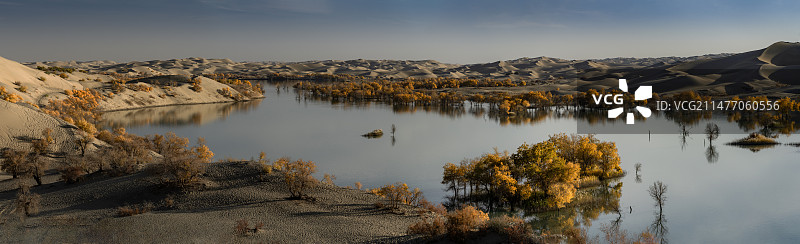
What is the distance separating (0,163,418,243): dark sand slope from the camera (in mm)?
25203

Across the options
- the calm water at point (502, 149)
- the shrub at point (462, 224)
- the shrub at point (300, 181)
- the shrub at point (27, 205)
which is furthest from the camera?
the calm water at point (502, 149)

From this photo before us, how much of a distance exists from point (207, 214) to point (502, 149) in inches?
1514

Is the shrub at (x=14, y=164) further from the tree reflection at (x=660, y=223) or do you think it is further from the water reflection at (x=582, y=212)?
the tree reflection at (x=660, y=223)

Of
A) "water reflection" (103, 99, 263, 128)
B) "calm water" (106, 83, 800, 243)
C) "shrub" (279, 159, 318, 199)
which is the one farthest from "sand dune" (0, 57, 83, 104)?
"shrub" (279, 159, 318, 199)

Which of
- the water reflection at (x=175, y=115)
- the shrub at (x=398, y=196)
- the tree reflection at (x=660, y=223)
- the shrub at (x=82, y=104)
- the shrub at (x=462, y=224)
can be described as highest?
the shrub at (x=82, y=104)

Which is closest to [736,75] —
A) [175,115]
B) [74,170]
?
[175,115]

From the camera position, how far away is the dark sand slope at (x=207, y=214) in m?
25.2

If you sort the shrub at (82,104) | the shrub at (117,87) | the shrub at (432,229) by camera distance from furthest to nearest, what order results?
the shrub at (117,87), the shrub at (82,104), the shrub at (432,229)

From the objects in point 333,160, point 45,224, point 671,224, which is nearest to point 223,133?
point 333,160

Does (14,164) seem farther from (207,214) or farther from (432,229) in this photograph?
(432,229)

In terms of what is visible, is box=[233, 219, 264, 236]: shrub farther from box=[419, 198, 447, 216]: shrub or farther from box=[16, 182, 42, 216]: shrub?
box=[16, 182, 42, 216]: shrub

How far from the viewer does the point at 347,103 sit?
A: 126 metres

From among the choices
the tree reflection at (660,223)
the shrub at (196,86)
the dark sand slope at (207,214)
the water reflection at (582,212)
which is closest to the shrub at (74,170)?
the dark sand slope at (207,214)

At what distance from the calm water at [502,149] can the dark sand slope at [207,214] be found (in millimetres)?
8796
